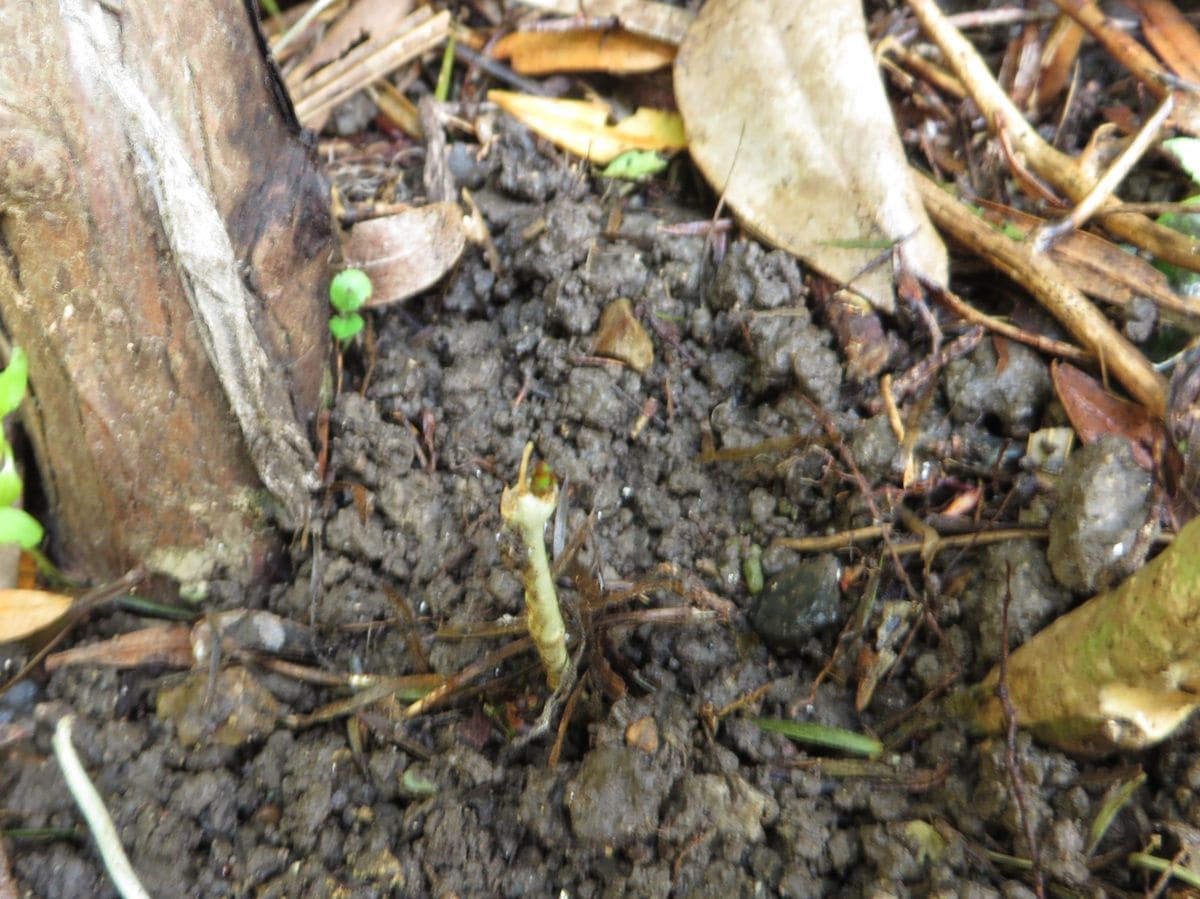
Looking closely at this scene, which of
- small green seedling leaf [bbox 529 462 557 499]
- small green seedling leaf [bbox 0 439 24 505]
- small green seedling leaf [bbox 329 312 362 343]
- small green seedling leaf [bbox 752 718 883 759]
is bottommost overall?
small green seedling leaf [bbox 752 718 883 759]

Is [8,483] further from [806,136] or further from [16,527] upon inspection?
[806,136]

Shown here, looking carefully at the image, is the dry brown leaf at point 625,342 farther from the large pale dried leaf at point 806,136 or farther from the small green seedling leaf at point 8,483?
the small green seedling leaf at point 8,483

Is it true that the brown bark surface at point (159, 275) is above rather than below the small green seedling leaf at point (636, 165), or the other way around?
above

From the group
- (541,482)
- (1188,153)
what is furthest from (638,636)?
(1188,153)

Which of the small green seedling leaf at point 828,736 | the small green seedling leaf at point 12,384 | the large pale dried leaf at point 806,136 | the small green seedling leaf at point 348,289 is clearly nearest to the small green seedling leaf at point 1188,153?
the large pale dried leaf at point 806,136

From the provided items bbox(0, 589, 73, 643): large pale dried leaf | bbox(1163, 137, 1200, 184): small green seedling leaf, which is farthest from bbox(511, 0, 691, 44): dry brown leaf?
bbox(0, 589, 73, 643): large pale dried leaf

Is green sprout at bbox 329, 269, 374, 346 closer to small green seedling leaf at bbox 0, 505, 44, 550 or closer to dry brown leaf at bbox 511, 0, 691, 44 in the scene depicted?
small green seedling leaf at bbox 0, 505, 44, 550

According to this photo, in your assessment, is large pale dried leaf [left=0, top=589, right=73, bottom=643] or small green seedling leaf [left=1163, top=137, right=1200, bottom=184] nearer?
large pale dried leaf [left=0, top=589, right=73, bottom=643]
